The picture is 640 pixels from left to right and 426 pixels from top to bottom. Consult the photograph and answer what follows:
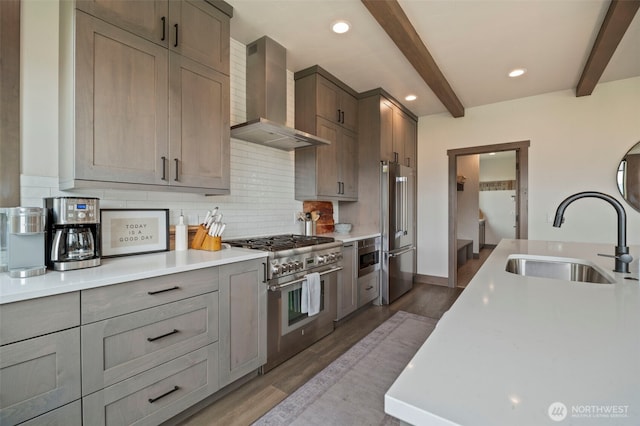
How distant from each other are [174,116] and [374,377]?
2.30 meters

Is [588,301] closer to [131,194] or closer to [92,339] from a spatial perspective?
[92,339]

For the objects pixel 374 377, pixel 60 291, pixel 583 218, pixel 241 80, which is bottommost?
pixel 374 377

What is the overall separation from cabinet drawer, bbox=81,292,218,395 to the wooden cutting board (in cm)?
192

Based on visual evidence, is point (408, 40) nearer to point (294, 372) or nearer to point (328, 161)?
point (328, 161)

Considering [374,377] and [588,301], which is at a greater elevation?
[588,301]

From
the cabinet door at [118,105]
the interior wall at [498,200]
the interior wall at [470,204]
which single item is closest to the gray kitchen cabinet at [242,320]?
the cabinet door at [118,105]

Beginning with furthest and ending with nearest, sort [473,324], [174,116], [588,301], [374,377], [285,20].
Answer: [285,20] < [374,377] < [174,116] < [588,301] < [473,324]

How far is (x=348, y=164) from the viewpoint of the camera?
12.3 feet

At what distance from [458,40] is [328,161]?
1679 millimetres

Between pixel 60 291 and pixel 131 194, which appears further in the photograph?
pixel 131 194

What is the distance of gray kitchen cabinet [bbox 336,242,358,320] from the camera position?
9.85ft

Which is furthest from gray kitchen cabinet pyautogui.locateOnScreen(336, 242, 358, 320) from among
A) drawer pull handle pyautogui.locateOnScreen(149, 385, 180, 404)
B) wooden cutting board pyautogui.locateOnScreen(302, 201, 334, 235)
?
drawer pull handle pyautogui.locateOnScreen(149, 385, 180, 404)

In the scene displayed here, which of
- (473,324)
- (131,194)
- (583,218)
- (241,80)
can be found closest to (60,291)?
(131,194)

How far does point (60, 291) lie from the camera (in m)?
1.19
